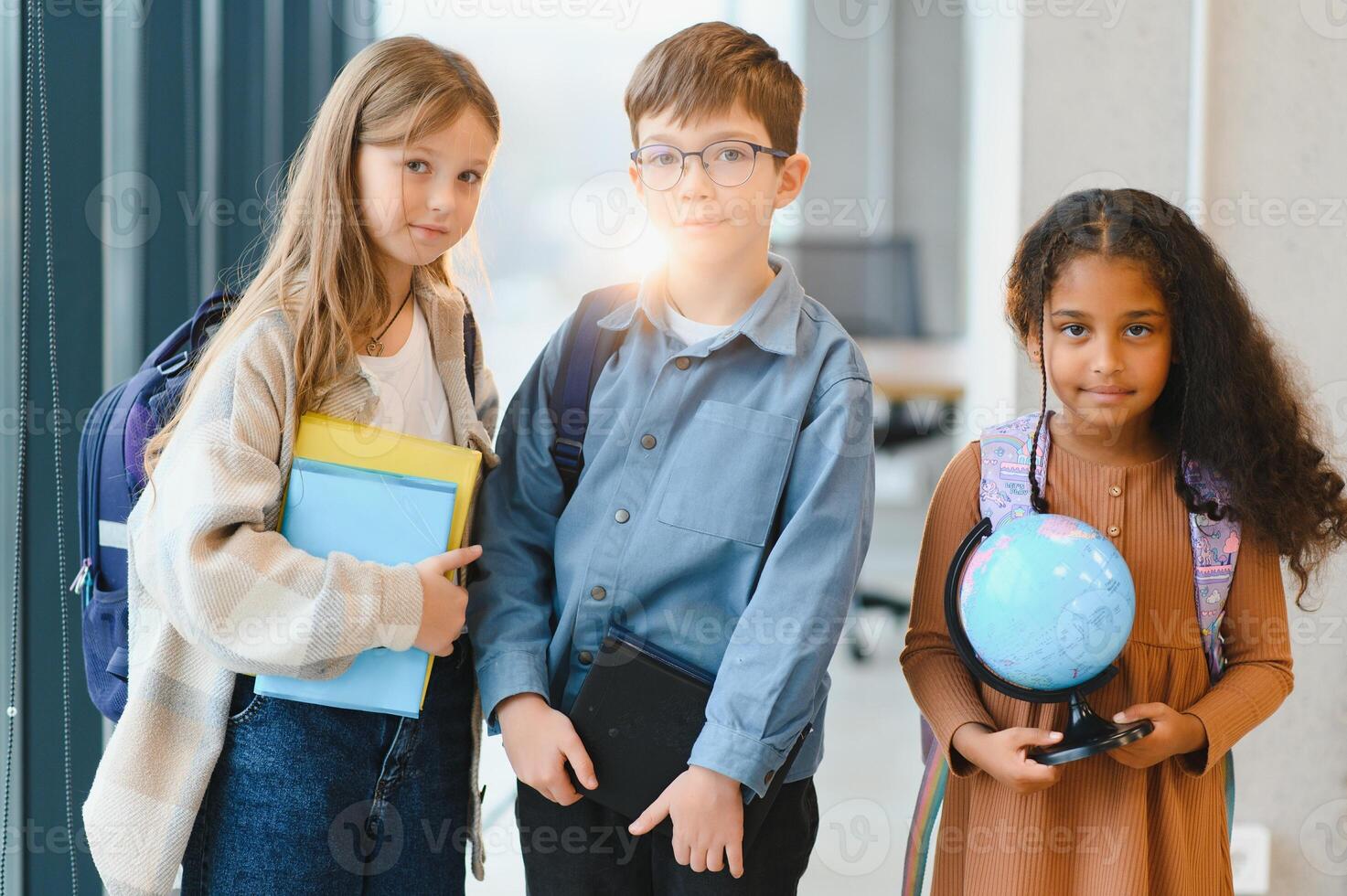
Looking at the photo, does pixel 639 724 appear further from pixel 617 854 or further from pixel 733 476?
pixel 733 476

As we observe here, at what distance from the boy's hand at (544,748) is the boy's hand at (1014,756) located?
484 mm

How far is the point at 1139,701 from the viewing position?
1.35 metres

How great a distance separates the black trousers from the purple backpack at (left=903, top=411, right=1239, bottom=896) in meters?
0.22

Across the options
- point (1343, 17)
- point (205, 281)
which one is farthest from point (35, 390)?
point (1343, 17)

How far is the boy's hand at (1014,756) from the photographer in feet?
4.09

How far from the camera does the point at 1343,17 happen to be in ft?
7.29

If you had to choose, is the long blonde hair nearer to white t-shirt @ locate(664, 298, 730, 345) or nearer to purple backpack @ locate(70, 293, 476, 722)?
purple backpack @ locate(70, 293, 476, 722)

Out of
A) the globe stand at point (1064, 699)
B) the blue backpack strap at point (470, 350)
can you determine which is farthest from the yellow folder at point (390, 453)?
the globe stand at point (1064, 699)

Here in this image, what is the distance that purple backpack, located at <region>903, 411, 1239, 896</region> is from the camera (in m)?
1.36

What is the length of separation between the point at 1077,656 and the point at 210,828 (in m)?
1.09

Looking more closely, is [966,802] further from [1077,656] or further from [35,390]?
[35,390]
